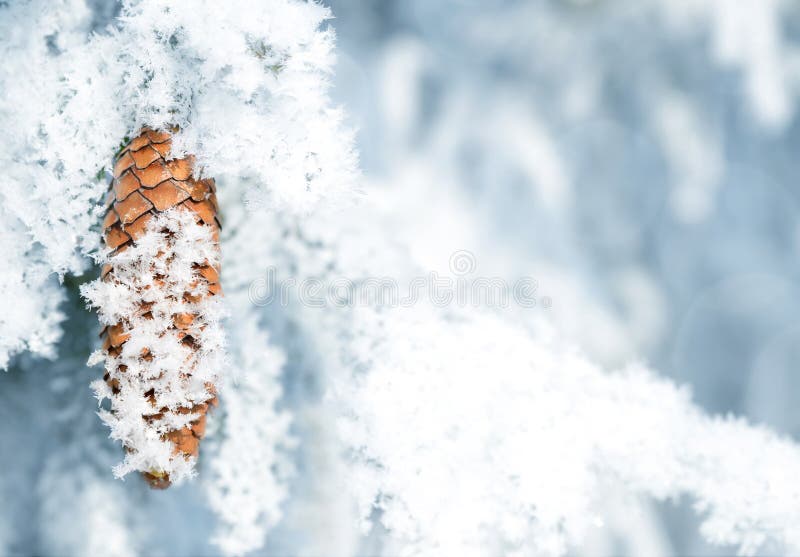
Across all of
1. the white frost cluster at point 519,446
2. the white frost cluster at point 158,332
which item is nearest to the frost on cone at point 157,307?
the white frost cluster at point 158,332

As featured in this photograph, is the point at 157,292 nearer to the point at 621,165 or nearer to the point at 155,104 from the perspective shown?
the point at 155,104

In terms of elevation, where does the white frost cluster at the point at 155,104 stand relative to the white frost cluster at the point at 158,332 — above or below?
above

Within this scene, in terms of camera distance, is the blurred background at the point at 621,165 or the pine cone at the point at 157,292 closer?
the pine cone at the point at 157,292

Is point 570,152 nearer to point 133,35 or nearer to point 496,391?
point 496,391

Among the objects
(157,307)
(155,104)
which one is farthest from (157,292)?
(155,104)

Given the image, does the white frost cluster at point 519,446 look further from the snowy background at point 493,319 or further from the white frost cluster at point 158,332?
the white frost cluster at point 158,332

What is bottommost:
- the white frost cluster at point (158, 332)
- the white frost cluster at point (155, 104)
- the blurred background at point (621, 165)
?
the white frost cluster at point (158, 332)

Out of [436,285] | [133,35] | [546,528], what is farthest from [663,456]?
[133,35]

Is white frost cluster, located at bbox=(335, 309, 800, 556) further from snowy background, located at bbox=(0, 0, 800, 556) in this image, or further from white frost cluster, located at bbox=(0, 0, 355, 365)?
white frost cluster, located at bbox=(0, 0, 355, 365)
